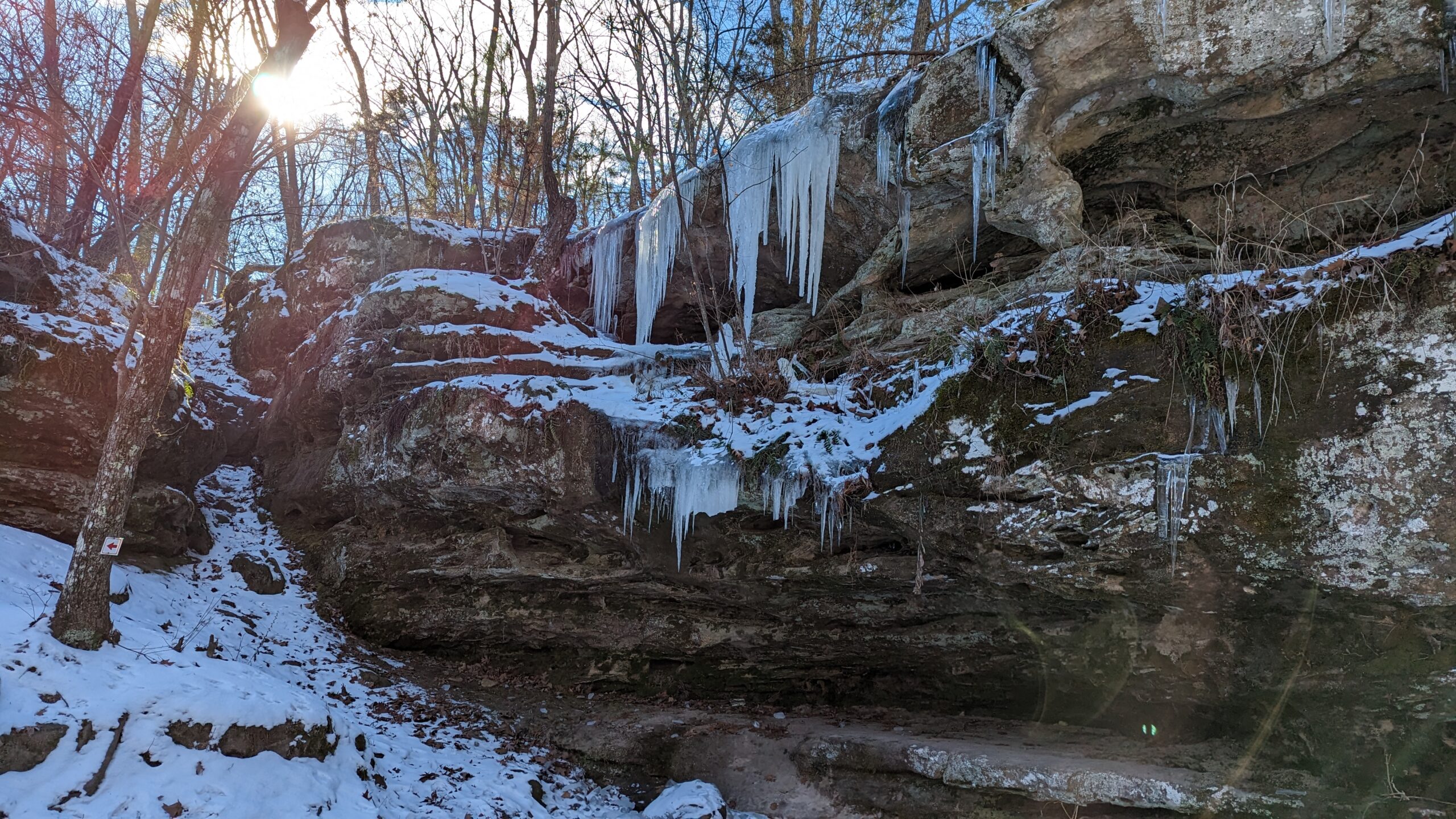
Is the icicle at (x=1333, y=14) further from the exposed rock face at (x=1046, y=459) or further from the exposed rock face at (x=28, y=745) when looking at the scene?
the exposed rock face at (x=28, y=745)

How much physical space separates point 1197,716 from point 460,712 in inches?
265

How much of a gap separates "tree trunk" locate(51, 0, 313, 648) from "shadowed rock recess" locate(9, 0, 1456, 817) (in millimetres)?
2495

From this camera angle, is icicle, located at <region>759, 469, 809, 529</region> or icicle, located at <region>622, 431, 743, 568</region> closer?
icicle, located at <region>759, 469, 809, 529</region>

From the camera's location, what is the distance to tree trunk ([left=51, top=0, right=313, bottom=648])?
5043mm

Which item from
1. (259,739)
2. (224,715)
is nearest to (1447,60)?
(259,739)

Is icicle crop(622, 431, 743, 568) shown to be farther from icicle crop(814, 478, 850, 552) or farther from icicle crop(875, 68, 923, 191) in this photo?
icicle crop(875, 68, 923, 191)

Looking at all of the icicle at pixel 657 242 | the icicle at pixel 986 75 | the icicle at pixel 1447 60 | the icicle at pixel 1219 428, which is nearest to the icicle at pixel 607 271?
the icicle at pixel 657 242

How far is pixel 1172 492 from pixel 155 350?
7.26 m

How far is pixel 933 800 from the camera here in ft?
19.4

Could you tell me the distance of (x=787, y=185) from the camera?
25.6 feet

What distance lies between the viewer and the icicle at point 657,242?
8.70 metres

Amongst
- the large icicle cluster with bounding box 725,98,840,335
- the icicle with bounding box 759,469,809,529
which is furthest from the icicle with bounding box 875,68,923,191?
the icicle with bounding box 759,469,809,529

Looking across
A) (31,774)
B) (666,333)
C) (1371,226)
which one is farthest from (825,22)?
(31,774)

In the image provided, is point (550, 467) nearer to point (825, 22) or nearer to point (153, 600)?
point (153, 600)
